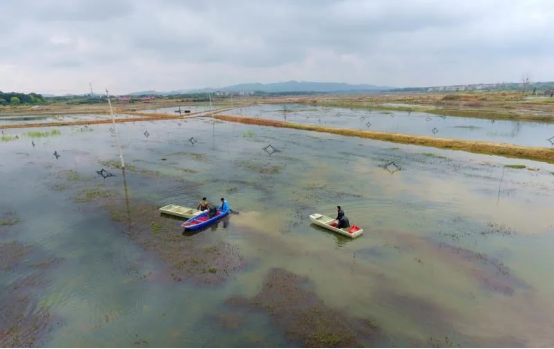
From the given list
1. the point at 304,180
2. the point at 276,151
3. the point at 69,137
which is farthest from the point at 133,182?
the point at 69,137

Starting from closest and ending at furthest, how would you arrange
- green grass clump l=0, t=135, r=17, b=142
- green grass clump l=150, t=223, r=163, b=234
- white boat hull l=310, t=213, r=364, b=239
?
white boat hull l=310, t=213, r=364, b=239 → green grass clump l=150, t=223, r=163, b=234 → green grass clump l=0, t=135, r=17, b=142

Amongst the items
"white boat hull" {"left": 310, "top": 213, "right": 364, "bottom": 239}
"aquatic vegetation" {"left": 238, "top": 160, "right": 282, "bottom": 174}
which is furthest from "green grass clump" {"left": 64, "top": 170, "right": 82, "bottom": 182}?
"white boat hull" {"left": 310, "top": 213, "right": 364, "bottom": 239}

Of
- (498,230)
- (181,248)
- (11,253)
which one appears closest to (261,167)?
(181,248)

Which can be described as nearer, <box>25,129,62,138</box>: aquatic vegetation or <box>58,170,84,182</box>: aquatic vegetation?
<box>58,170,84,182</box>: aquatic vegetation

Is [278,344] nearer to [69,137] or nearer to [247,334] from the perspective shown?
[247,334]

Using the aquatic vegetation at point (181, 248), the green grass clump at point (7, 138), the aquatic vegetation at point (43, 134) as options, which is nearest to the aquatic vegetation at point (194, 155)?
the aquatic vegetation at point (181, 248)

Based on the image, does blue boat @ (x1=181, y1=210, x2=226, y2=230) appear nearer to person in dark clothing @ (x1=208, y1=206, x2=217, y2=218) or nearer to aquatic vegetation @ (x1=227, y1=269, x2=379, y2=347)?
person in dark clothing @ (x1=208, y1=206, x2=217, y2=218)

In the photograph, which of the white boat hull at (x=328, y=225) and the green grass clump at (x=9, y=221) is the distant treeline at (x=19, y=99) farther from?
the white boat hull at (x=328, y=225)
